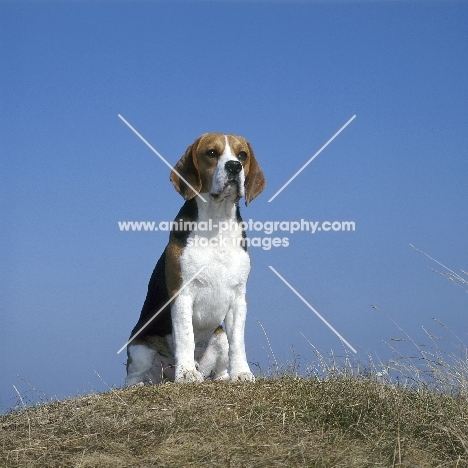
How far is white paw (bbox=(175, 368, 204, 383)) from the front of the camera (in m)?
8.29

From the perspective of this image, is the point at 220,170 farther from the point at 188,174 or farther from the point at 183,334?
the point at 183,334

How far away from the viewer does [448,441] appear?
6.53 metres

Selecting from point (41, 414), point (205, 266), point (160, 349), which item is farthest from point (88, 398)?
point (205, 266)

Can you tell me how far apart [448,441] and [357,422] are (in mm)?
806

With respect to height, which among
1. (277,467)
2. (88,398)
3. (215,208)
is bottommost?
(277,467)

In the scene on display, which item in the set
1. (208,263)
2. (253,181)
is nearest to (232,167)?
(253,181)

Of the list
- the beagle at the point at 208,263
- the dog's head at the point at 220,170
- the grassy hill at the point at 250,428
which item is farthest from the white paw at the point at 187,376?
the dog's head at the point at 220,170

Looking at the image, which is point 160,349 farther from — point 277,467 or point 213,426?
point 277,467

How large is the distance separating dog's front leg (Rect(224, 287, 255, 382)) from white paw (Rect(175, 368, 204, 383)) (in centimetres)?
50

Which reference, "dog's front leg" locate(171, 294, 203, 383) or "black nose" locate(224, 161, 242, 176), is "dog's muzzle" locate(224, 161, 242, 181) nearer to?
"black nose" locate(224, 161, 242, 176)

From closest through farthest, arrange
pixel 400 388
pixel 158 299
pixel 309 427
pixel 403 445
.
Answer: pixel 403 445
pixel 309 427
pixel 400 388
pixel 158 299

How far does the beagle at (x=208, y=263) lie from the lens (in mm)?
8508

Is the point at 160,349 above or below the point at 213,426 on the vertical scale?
above

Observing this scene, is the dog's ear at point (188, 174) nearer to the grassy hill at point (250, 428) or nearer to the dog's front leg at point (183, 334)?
the dog's front leg at point (183, 334)
